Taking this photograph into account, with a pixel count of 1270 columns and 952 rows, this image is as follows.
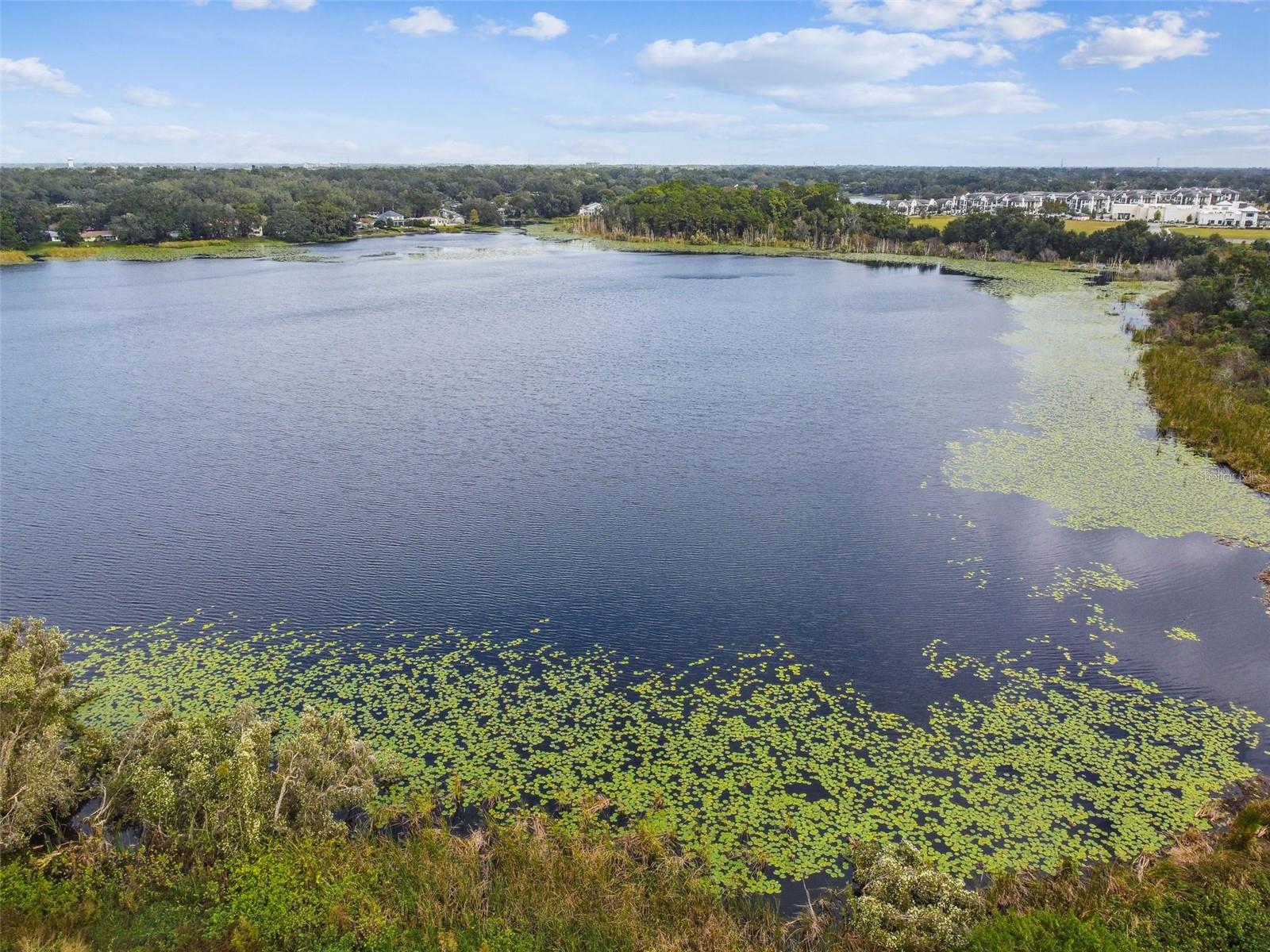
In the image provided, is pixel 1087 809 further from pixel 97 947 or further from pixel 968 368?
pixel 968 368

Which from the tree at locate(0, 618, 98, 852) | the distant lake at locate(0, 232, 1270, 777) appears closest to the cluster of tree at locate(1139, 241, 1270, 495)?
the distant lake at locate(0, 232, 1270, 777)

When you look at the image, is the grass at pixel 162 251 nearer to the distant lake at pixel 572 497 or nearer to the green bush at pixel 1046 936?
the distant lake at pixel 572 497

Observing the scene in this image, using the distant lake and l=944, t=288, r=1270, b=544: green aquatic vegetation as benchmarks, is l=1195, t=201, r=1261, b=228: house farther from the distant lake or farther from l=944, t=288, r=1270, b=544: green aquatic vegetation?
l=944, t=288, r=1270, b=544: green aquatic vegetation

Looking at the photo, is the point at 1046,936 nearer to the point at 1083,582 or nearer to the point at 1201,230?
the point at 1083,582

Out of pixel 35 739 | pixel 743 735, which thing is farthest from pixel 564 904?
pixel 35 739

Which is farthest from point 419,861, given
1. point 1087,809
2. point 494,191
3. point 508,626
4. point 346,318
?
point 494,191

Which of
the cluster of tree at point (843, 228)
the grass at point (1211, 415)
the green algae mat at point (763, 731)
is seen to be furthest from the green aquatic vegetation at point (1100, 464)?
the cluster of tree at point (843, 228)
